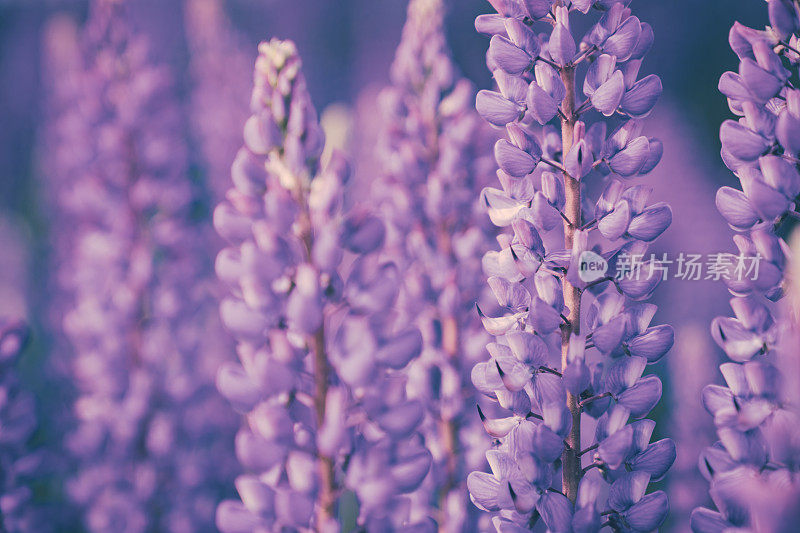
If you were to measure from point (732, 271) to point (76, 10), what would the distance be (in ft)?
17.4

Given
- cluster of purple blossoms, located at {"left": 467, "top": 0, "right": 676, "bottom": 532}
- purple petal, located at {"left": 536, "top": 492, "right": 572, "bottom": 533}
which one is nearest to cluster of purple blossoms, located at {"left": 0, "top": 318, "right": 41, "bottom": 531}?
cluster of purple blossoms, located at {"left": 467, "top": 0, "right": 676, "bottom": 532}

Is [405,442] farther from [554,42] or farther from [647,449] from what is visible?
[554,42]

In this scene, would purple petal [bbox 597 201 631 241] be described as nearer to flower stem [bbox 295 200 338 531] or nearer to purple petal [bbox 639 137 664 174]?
purple petal [bbox 639 137 664 174]

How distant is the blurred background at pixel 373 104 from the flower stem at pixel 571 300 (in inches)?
28.8

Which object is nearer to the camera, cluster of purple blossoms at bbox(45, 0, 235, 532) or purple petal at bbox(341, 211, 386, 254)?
purple petal at bbox(341, 211, 386, 254)

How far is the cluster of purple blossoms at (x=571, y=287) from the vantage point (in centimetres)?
79

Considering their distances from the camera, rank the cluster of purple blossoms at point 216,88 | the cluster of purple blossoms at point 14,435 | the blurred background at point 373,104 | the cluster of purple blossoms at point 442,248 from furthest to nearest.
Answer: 1. the cluster of purple blossoms at point 216,88
2. the blurred background at point 373,104
3. the cluster of purple blossoms at point 442,248
4. the cluster of purple blossoms at point 14,435

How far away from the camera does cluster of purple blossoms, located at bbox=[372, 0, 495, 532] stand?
122 centimetres

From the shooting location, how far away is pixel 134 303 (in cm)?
159

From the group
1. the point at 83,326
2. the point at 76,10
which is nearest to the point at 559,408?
the point at 83,326

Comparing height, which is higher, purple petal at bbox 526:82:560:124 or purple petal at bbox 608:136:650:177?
purple petal at bbox 526:82:560:124

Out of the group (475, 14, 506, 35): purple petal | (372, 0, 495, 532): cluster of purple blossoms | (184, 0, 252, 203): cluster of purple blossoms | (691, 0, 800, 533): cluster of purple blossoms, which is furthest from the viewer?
(184, 0, 252, 203): cluster of purple blossoms

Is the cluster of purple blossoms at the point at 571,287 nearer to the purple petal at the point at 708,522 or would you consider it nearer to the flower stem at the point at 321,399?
the purple petal at the point at 708,522

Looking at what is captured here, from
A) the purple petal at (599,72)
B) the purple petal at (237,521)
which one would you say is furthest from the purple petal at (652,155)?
the purple petal at (237,521)
